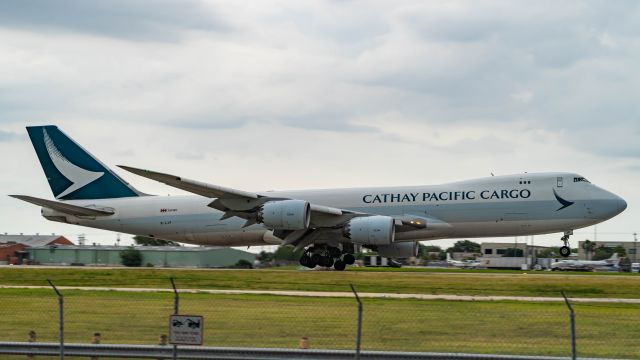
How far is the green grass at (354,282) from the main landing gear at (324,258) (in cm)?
349

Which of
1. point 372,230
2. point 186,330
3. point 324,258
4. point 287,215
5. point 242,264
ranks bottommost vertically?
point 186,330

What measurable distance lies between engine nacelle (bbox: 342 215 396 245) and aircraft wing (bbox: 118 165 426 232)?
1204 millimetres

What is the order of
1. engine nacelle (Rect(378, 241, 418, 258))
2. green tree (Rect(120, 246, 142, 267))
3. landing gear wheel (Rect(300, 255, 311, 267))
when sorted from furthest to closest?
1. green tree (Rect(120, 246, 142, 267))
2. landing gear wheel (Rect(300, 255, 311, 267))
3. engine nacelle (Rect(378, 241, 418, 258))

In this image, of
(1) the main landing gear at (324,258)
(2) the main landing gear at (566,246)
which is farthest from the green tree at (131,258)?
(2) the main landing gear at (566,246)

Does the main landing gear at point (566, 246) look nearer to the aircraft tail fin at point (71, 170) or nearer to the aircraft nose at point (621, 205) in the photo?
the aircraft nose at point (621, 205)

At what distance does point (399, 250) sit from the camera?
46.4 m

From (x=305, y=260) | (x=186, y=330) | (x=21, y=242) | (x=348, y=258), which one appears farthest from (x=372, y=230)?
(x=21, y=242)

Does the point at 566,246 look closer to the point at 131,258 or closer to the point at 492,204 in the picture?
the point at 492,204

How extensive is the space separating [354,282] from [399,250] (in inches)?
413

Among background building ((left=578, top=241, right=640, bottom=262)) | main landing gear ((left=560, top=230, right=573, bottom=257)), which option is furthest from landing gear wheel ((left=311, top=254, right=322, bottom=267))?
background building ((left=578, top=241, right=640, bottom=262))

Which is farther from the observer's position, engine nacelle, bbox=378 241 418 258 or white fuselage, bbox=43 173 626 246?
engine nacelle, bbox=378 241 418 258

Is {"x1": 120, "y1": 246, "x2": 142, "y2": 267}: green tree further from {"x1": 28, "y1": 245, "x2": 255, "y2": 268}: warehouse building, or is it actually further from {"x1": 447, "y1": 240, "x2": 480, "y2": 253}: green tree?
{"x1": 447, "y1": 240, "x2": 480, "y2": 253}: green tree

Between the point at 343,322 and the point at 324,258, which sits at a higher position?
the point at 324,258

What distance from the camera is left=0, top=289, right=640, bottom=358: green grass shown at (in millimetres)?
19745
